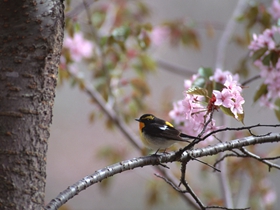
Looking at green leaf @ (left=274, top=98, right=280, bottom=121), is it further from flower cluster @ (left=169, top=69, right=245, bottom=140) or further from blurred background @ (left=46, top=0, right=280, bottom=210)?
blurred background @ (left=46, top=0, right=280, bottom=210)

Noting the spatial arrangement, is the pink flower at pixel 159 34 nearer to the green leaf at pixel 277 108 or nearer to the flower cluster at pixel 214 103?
the green leaf at pixel 277 108

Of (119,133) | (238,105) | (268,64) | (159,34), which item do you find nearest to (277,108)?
(268,64)

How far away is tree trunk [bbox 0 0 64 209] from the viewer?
102 centimetres

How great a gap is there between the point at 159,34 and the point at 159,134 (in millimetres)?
1764

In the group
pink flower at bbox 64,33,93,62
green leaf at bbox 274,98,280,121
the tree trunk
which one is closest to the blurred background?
pink flower at bbox 64,33,93,62

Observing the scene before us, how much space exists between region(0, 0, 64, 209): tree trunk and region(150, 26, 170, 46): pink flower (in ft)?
8.04

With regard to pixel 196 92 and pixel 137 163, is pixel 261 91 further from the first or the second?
pixel 137 163

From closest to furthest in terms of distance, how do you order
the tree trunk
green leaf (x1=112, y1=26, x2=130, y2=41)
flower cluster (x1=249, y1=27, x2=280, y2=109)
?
the tree trunk, flower cluster (x1=249, y1=27, x2=280, y2=109), green leaf (x1=112, y1=26, x2=130, y2=41)

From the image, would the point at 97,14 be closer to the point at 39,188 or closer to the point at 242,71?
the point at 242,71

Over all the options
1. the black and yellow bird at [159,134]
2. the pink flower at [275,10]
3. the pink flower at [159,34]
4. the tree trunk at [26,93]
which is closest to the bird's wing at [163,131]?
the black and yellow bird at [159,134]

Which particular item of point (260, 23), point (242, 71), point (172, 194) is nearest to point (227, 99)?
point (242, 71)

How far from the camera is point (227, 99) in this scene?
1.31 meters

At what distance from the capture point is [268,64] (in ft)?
5.91

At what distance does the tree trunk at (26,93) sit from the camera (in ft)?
3.34
